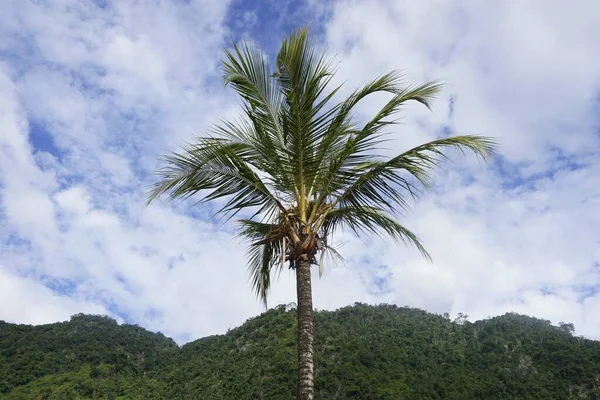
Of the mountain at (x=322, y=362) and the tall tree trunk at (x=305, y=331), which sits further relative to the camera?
the mountain at (x=322, y=362)

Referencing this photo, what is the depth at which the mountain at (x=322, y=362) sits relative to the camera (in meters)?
67.8

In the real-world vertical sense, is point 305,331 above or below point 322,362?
below

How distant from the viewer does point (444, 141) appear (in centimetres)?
607

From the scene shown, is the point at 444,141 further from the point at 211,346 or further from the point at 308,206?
the point at 211,346

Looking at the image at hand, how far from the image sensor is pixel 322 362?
260 ft

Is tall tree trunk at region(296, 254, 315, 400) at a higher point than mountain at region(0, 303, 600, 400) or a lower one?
lower

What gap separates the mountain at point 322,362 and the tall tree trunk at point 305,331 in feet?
206

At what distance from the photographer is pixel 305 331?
5.38m

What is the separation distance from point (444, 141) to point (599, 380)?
71150mm

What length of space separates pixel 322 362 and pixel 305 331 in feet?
255

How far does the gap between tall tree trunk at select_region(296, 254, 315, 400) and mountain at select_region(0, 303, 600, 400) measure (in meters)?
62.8

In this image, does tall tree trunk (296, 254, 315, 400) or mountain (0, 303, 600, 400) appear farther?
mountain (0, 303, 600, 400)

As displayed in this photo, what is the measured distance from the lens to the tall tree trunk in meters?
5.11

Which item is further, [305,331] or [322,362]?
[322,362]
